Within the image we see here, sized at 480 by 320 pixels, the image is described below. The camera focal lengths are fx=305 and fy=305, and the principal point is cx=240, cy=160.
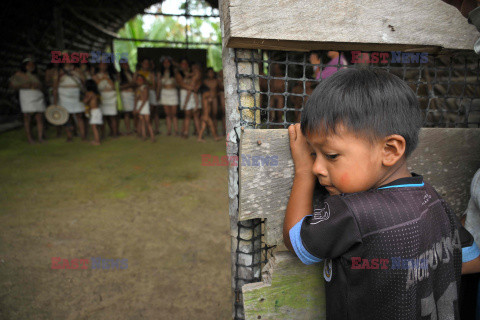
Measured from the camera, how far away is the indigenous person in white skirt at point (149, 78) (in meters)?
7.31

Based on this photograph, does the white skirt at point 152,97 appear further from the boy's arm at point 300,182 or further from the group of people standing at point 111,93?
the boy's arm at point 300,182

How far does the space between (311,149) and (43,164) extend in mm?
5607

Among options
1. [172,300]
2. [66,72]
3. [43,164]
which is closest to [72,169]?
[43,164]

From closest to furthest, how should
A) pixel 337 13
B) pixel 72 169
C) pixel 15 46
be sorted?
pixel 337 13 < pixel 72 169 < pixel 15 46

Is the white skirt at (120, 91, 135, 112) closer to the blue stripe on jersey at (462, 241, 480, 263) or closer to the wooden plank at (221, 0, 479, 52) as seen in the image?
the wooden plank at (221, 0, 479, 52)

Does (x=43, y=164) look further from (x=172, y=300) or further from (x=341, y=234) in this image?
(x=341, y=234)

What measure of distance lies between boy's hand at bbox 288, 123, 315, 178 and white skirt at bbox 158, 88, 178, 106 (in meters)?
6.91

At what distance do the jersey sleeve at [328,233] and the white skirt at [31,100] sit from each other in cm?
735

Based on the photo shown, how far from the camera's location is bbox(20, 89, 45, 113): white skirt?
639 centimetres

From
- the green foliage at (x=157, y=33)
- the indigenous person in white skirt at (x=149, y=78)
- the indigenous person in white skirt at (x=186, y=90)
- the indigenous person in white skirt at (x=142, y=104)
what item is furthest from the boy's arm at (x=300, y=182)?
the green foliage at (x=157, y=33)

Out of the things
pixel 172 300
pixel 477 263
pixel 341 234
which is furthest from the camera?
pixel 172 300

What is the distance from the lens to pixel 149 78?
7.45 m

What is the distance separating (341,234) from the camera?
0.82m

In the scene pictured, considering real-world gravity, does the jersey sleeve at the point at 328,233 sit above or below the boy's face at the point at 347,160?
below
